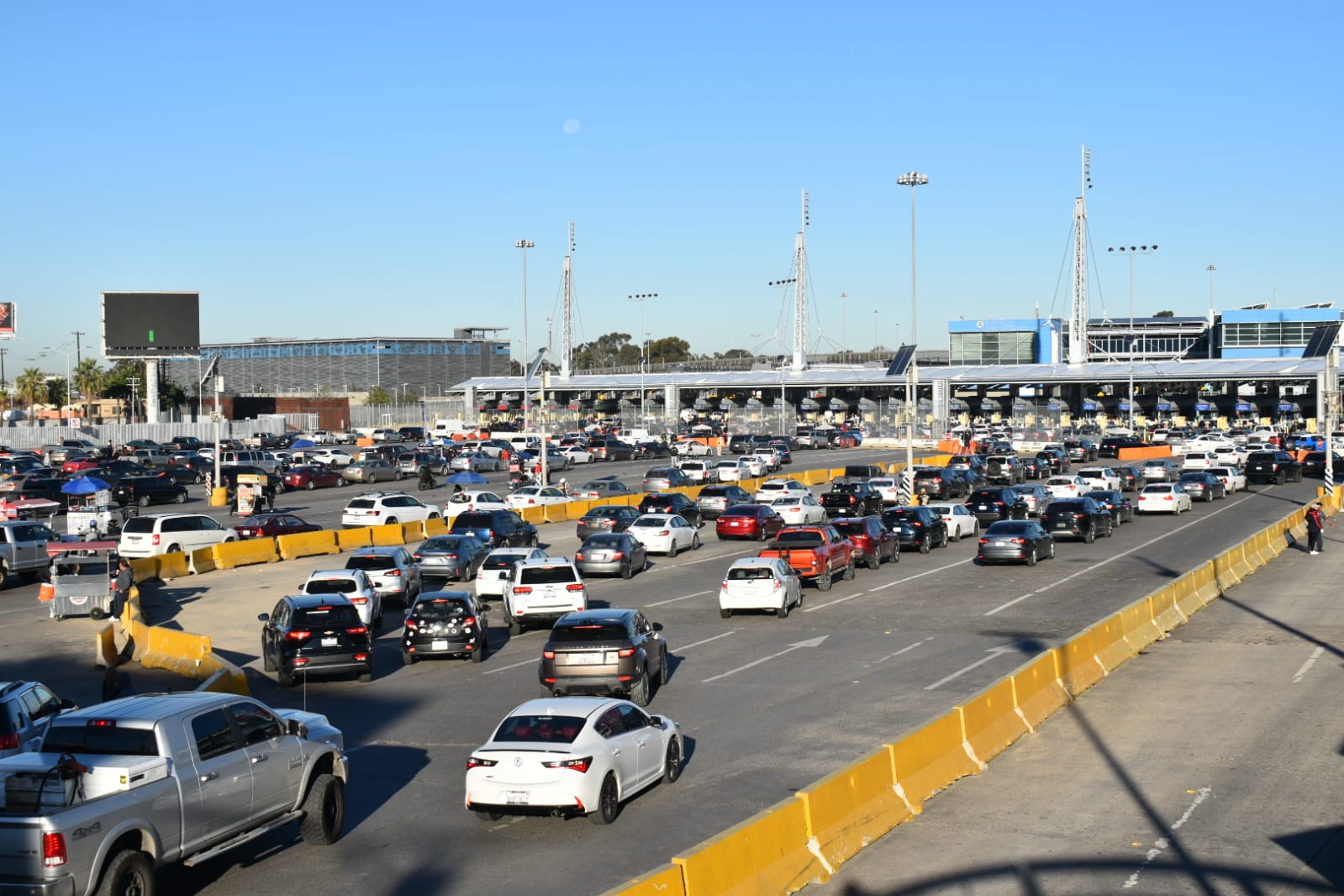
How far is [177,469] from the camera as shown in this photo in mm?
71688

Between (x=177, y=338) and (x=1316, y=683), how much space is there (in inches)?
3402

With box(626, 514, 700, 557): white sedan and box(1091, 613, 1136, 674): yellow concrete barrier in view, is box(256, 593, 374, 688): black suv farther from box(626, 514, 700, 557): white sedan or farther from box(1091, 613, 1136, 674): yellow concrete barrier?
box(626, 514, 700, 557): white sedan

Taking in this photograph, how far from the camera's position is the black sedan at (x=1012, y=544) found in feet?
126

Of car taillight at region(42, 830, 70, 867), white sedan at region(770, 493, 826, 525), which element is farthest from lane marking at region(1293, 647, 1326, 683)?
white sedan at region(770, 493, 826, 525)

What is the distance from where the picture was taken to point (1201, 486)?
58.8 metres

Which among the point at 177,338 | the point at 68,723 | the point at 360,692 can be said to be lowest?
the point at 360,692

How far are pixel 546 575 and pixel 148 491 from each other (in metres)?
34.7

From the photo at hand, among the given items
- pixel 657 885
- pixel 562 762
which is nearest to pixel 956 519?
pixel 562 762

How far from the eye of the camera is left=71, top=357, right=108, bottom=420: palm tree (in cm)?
14838

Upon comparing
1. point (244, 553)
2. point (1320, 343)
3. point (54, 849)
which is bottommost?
point (244, 553)

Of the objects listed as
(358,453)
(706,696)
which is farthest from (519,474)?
(706,696)

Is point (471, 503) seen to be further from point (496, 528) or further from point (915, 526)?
point (915, 526)

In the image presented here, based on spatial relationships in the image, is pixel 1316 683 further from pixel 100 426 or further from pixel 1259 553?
pixel 100 426

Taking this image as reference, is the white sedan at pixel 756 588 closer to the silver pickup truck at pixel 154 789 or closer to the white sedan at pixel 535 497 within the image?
the silver pickup truck at pixel 154 789
